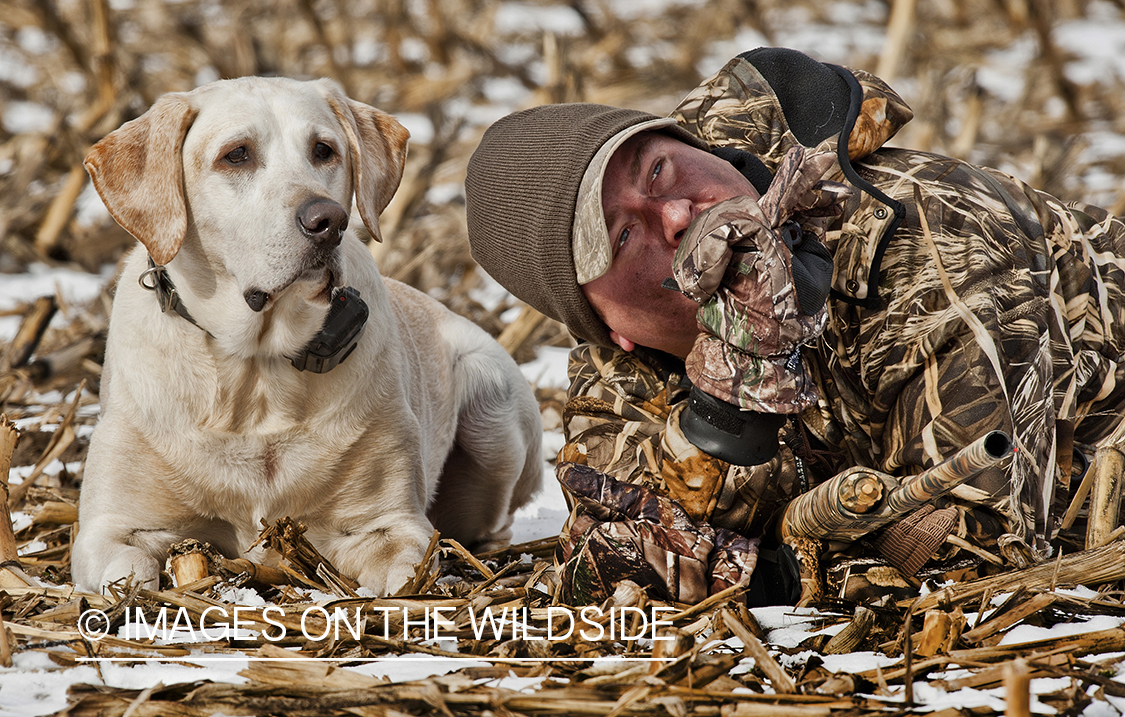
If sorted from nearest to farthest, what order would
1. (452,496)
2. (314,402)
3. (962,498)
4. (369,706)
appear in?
(369,706)
(962,498)
(314,402)
(452,496)

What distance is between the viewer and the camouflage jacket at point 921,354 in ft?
8.49

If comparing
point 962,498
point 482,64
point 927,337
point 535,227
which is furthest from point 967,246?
point 482,64

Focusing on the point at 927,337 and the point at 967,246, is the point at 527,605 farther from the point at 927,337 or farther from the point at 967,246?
the point at 967,246

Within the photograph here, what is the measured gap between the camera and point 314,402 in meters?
3.28

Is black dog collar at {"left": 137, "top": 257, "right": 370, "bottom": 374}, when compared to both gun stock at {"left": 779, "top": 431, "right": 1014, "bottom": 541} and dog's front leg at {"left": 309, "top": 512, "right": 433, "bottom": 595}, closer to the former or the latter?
dog's front leg at {"left": 309, "top": 512, "right": 433, "bottom": 595}

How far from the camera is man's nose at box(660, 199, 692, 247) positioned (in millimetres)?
2639

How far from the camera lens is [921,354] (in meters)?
2.67

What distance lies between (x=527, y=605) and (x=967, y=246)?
1.43 m

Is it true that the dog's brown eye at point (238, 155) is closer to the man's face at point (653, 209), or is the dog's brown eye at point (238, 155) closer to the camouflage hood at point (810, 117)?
the man's face at point (653, 209)

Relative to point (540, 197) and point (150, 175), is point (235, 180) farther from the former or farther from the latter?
point (540, 197)

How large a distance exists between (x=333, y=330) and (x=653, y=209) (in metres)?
1.08

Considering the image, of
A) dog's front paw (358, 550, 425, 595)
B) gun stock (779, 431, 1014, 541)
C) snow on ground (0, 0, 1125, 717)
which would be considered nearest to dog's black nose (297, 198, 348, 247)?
dog's front paw (358, 550, 425, 595)

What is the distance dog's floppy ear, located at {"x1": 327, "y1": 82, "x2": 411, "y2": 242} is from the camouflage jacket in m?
0.85

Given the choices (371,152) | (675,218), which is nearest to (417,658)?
(675,218)
